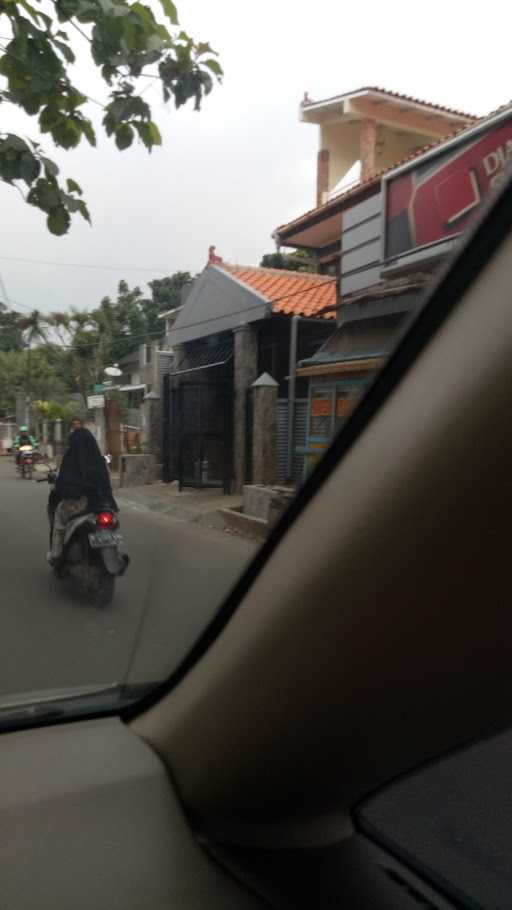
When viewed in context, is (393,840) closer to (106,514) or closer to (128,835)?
(128,835)

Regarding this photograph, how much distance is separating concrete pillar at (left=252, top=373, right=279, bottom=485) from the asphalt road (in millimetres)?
164

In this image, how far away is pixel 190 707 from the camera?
1646 mm

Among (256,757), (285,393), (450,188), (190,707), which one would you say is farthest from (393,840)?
(450,188)

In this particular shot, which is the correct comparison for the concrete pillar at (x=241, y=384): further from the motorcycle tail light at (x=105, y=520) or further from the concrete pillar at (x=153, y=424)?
the motorcycle tail light at (x=105, y=520)

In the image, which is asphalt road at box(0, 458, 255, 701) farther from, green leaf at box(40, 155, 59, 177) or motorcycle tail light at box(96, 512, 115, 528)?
green leaf at box(40, 155, 59, 177)

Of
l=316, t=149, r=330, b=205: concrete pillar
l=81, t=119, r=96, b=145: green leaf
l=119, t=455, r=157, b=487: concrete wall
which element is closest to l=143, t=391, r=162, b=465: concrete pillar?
l=119, t=455, r=157, b=487: concrete wall

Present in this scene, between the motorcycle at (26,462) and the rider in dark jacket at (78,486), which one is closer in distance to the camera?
the rider in dark jacket at (78,486)

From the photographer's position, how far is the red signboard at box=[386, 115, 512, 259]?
1.04m

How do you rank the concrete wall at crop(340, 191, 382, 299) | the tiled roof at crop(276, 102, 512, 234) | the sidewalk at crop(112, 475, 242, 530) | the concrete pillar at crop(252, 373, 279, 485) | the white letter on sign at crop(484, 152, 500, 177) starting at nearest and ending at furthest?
the white letter on sign at crop(484, 152, 500, 177), the tiled roof at crop(276, 102, 512, 234), the concrete wall at crop(340, 191, 382, 299), the concrete pillar at crop(252, 373, 279, 485), the sidewalk at crop(112, 475, 242, 530)

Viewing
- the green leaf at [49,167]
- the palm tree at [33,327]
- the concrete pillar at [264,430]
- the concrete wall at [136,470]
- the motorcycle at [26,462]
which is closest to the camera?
the concrete pillar at [264,430]

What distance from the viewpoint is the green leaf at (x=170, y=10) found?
2526 millimetres

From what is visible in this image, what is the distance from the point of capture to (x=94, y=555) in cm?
304

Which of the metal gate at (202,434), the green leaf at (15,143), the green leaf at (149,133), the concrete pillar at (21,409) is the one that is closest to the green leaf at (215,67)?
the green leaf at (149,133)

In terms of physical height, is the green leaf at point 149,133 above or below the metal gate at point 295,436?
above
